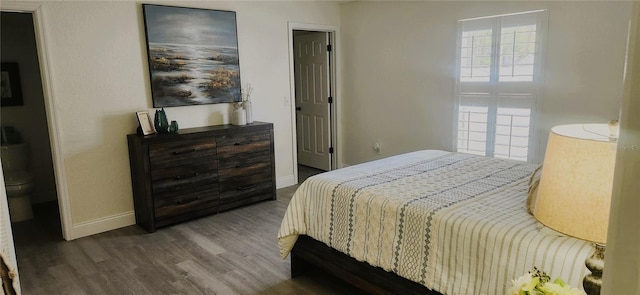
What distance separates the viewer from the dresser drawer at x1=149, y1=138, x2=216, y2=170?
141 inches

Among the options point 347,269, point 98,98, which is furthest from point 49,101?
point 347,269

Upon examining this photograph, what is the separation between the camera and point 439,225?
1962 millimetres

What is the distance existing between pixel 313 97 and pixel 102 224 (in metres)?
3.16

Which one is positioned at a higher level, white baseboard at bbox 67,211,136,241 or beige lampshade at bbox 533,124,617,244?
beige lampshade at bbox 533,124,617,244

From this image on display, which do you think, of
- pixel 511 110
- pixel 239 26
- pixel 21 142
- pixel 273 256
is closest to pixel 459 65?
pixel 511 110

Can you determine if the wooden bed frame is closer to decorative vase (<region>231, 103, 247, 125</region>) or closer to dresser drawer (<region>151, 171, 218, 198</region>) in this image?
dresser drawer (<region>151, 171, 218, 198</region>)

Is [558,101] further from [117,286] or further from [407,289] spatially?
[117,286]

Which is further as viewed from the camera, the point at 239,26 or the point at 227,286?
the point at 239,26

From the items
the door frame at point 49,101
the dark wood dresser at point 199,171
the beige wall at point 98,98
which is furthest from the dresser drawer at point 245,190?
the door frame at point 49,101

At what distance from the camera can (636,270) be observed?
1.16 feet

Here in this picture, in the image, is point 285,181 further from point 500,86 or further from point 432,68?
point 500,86

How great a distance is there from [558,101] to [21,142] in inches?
212

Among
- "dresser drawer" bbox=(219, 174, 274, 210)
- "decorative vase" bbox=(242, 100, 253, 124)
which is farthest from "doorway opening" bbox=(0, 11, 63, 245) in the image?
"decorative vase" bbox=(242, 100, 253, 124)

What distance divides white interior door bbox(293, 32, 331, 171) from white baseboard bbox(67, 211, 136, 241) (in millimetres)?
2746
